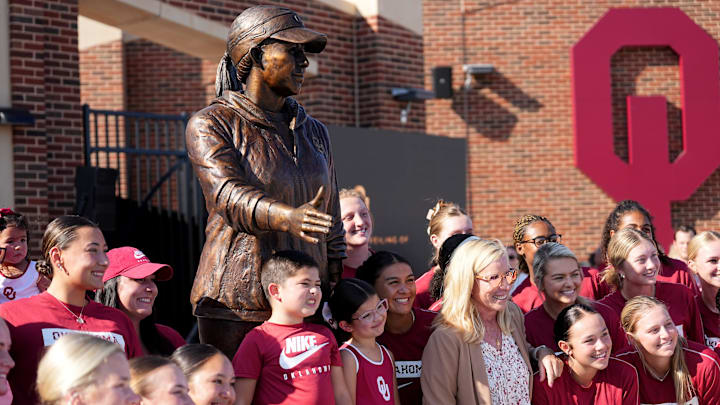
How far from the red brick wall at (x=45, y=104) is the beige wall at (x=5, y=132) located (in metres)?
0.04

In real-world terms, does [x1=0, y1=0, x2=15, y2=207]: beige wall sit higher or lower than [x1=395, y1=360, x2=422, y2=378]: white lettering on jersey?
higher

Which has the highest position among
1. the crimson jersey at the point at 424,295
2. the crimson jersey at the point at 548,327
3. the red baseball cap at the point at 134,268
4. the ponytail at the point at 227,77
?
the ponytail at the point at 227,77

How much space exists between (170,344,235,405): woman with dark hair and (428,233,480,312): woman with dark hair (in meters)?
1.48

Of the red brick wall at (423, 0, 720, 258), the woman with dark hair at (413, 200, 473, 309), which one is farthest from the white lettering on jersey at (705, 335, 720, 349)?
the red brick wall at (423, 0, 720, 258)

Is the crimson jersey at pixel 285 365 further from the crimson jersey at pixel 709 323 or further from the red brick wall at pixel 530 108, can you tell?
the red brick wall at pixel 530 108

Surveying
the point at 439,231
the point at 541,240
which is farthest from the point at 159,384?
the point at 541,240

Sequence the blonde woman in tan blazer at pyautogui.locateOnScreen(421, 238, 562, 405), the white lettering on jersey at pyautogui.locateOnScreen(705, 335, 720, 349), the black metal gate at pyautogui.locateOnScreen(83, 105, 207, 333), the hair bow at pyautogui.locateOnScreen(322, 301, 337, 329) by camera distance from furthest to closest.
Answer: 1. the black metal gate at pyautogui.locateOnScreen(83, 105, 207, 333)
2. the white lettering on jersey at pyautogui.locateOnScreen(705, 335, 720, 349)
3. the blonde woman in tan blazer at pyautogui.locateOnScreen(421, 238, 562, 405)
4. the hair bow at pyautogui.locateOnScreen(322, 301, 337, 329)

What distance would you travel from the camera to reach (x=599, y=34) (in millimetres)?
16250

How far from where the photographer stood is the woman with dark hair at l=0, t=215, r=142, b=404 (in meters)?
3.49

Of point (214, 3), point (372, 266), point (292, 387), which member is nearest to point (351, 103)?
point (214, 3)

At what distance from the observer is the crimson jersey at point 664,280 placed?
5.70 m

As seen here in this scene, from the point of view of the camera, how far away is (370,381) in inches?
158

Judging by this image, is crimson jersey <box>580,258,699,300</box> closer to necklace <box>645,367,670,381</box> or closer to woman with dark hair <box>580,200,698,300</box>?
woman with dark hair <box>580,200,698,300</box>

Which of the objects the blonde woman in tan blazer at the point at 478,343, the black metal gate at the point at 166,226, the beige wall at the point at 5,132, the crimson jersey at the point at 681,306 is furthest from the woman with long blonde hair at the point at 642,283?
the beige wall at the point at 5,132
